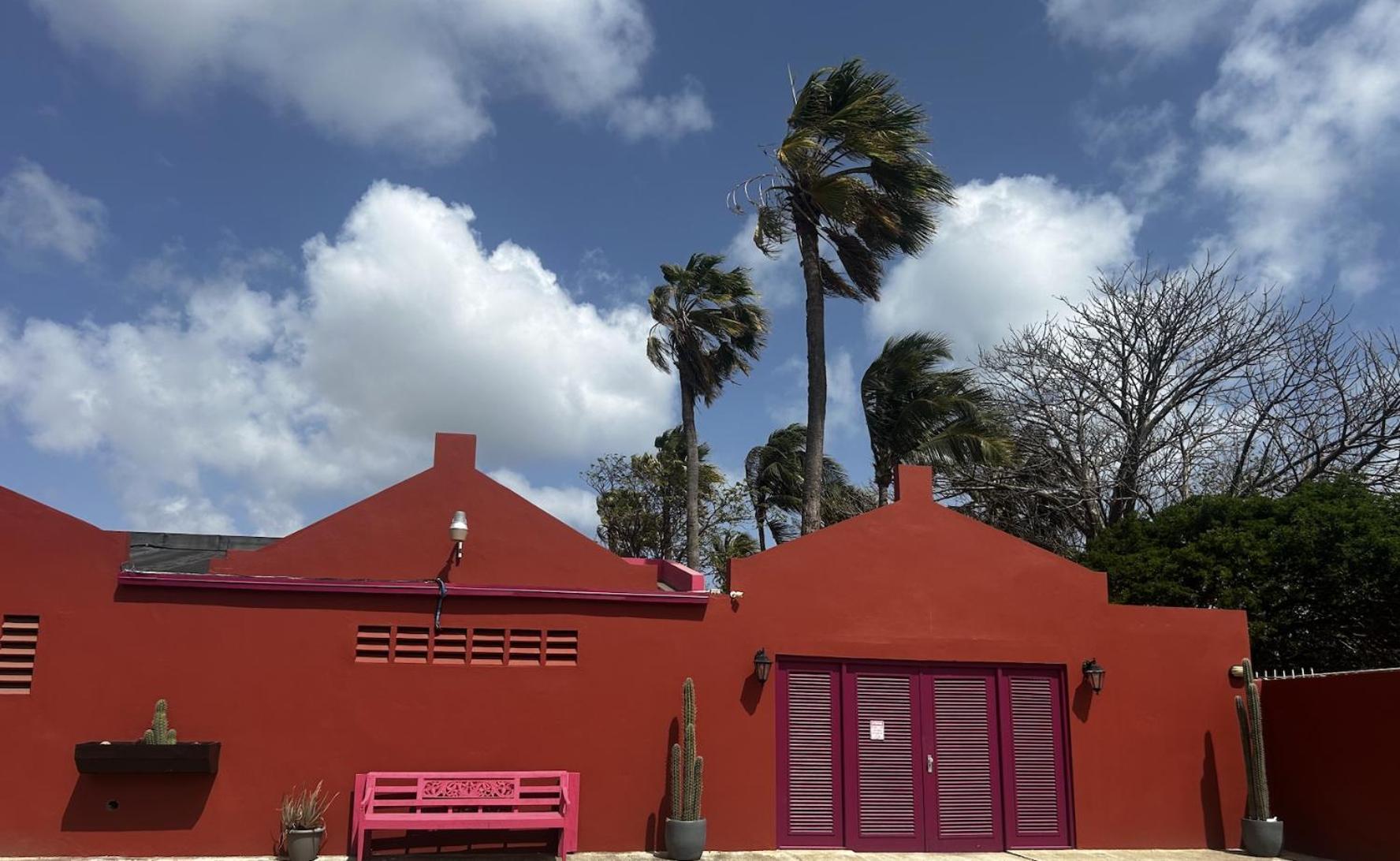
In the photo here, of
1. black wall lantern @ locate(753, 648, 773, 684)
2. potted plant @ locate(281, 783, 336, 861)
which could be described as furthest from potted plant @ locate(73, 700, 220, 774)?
black wall lantern @ locate(753, 648, 773, 684)

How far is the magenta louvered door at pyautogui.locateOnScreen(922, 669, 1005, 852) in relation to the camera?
10.7m

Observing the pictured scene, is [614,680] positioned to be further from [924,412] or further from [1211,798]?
[924,412]

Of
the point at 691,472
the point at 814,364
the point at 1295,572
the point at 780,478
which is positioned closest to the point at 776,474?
the point at 780,478

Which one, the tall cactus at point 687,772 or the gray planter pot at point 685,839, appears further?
the tall cactus at point 687,772

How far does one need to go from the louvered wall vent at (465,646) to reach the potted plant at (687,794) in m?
1.29

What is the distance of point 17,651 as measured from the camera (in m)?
9.02

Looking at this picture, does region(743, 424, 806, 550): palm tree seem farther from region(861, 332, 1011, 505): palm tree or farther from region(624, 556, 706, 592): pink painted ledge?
region(624, 556, 706, 592): pink painted ledge

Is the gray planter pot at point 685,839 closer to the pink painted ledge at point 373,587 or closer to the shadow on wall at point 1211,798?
the pink painted ledge at point 373,587

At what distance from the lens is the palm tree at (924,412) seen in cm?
1831

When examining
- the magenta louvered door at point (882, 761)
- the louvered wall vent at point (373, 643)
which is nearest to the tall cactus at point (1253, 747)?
the magenta louvered door at point (882, 761)

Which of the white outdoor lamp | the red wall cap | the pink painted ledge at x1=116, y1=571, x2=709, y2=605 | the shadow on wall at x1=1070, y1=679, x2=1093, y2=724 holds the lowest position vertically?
the shadow on wall at x1=1070, y1=679, x2=1093, y2=724

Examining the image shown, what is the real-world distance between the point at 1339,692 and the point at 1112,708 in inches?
90.1

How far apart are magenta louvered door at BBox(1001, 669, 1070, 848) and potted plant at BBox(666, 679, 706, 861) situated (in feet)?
11.7

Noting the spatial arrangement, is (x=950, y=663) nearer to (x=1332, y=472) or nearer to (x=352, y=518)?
(x=352, y=518)
